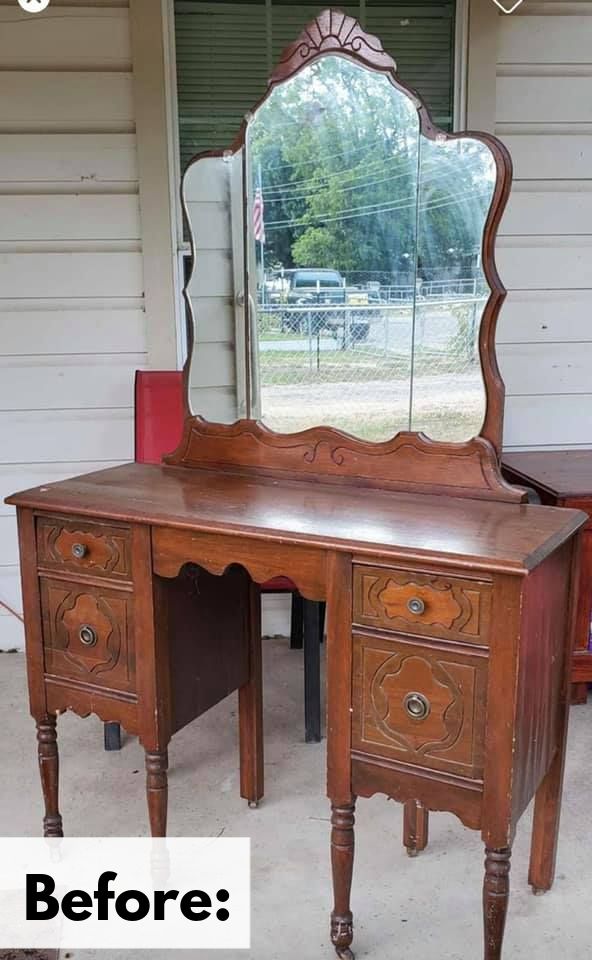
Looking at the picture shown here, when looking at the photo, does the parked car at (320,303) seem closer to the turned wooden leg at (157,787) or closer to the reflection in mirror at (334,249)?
the reflection in mirror at (334,249)

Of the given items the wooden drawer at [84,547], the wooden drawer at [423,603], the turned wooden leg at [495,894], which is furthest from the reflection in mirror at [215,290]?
the turned wooden leg at [495,894]

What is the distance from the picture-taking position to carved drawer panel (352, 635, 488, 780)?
4.51 ft

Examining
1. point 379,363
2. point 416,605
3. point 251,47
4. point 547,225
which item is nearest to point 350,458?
point 379,363

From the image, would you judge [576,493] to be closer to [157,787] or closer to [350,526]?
[350,526]

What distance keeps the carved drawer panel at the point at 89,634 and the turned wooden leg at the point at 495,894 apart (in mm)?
777

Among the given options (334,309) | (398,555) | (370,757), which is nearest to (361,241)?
(334,309)

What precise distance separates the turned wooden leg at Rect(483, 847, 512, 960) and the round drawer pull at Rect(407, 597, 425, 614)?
0.42 meters

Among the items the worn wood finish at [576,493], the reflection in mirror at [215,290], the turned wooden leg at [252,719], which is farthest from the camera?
the worn wood finish at [576,493]

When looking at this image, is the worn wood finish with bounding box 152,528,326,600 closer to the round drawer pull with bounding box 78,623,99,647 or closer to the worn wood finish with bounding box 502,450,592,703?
the round drawer pull with bounding box 78,623,99,647

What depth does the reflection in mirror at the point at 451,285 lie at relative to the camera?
164 centimetres

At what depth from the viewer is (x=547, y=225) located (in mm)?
2750

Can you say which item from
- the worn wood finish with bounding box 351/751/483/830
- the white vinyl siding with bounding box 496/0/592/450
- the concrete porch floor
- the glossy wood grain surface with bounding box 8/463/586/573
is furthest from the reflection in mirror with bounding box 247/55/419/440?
the white vinyl siding with bounding box 496/0/592/450

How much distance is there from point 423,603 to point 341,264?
0.84 metres

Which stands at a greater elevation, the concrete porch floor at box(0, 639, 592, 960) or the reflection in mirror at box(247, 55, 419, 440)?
the reflection in mirror at box(247, 55, 419, 440)
